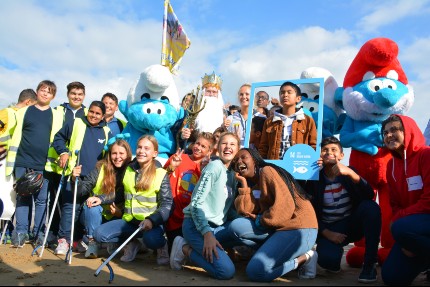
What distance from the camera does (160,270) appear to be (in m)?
3.70

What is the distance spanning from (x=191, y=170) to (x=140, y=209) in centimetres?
81

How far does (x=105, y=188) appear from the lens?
14.1 ft

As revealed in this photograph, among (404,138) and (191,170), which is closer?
(404,138)

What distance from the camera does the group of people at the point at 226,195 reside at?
11.0 feet

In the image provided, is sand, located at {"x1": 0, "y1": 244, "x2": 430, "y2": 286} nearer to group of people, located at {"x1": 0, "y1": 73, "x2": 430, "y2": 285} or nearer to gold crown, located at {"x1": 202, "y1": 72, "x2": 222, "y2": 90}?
group of people, located at {"x1": 0, "y1": 73, "x2": 430, "y2": 285}

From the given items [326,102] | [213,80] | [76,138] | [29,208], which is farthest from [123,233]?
[326,102]

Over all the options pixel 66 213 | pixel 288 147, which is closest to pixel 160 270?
pixel 66 213

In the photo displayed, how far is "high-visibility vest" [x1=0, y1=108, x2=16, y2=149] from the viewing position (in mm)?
4746

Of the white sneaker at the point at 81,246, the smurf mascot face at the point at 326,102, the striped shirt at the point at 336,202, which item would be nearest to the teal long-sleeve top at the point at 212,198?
the striped shirt at the point at 336,202

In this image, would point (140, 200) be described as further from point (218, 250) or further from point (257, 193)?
point (257, 193)

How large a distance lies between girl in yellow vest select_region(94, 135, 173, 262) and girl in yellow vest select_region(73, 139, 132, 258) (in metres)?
0.21

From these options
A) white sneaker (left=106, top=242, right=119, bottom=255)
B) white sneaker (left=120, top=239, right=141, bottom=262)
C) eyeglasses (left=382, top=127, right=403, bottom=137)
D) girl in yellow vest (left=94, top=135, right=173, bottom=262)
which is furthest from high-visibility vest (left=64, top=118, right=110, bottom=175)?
eyeglasses (left=382, top=127, right=403, bottom=137)

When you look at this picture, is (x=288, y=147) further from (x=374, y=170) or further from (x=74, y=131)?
(x=74, y=131)

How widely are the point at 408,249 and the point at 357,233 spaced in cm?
63
